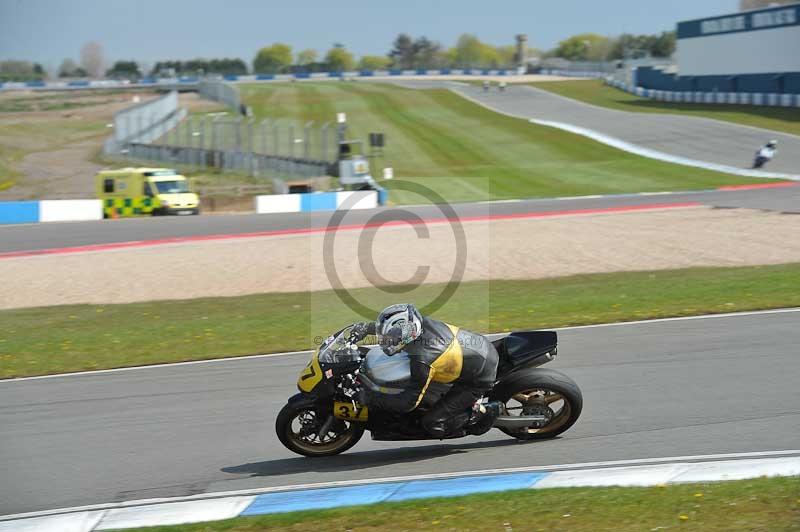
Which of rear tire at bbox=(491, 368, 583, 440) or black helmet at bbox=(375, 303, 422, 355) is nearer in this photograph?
black helmet at bbox=(375, 303, 422, 355)

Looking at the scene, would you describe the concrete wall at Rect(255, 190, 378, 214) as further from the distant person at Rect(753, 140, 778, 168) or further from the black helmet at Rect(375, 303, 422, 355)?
the black helmet at Rect(375, 303, 422, 355)

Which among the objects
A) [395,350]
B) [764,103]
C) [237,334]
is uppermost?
[764,103]

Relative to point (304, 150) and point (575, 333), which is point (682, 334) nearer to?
point (575, 333)

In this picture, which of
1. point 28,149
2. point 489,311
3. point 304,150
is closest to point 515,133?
point 304,150

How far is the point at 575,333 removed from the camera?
507 inches

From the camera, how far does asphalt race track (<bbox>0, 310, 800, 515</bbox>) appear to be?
7746 mm

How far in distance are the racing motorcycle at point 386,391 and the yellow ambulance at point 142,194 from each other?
26.5m

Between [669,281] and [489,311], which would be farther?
[669,281]

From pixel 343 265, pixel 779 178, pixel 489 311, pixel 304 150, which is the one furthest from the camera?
pixel 304 150

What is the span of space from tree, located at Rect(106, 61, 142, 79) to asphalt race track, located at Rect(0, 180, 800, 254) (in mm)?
112375

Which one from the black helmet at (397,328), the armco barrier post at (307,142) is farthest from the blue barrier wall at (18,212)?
the black helmet at (397,328)

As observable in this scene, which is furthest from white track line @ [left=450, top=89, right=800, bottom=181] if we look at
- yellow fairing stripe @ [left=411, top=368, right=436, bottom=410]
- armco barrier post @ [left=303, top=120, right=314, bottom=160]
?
yellow fairing stripe @ [left=411, top=368, right=436, bottom=410]

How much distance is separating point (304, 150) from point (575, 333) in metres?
29.7

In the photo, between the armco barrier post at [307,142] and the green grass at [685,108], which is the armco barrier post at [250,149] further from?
the green grass at [685,108]
